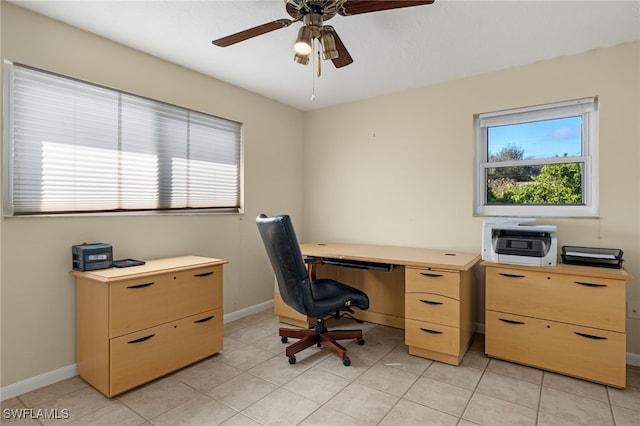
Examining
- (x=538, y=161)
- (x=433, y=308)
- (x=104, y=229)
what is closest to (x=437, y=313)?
(x=433, y=308)

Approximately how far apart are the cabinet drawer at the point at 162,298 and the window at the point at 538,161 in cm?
250

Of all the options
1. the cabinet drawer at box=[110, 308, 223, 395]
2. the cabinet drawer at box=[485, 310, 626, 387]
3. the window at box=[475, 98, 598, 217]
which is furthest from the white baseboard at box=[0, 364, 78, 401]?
the window at box=[475, 98, 598, 217]

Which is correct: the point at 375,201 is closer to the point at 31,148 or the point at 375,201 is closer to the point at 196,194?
the point at 196,194

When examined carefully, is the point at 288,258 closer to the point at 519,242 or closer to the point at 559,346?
the point at 519,242

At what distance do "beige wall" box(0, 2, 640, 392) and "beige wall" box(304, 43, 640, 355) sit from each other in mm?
10

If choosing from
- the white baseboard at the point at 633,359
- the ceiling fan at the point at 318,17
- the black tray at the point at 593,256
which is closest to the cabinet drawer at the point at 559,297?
the black tray at the point at 593,256

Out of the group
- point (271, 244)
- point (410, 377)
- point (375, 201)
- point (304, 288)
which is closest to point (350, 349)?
point (410, 377)

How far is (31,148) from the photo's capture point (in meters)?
2.12

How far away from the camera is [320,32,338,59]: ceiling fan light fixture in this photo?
1795 millimetres

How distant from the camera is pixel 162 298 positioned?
2.24 metres

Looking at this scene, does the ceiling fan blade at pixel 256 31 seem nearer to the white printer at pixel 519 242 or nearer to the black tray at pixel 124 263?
the black tray at pixel 124 263

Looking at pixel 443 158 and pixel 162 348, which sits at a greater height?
pixel 443 158

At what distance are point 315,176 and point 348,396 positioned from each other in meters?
2.67

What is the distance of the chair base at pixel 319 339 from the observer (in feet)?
8.14
